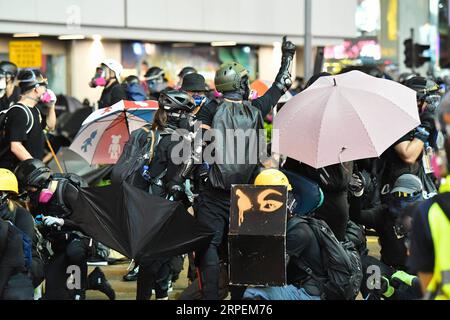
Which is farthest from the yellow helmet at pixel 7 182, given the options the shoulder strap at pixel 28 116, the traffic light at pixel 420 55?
the traffic light at pixel 420 55

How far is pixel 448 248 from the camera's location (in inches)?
202

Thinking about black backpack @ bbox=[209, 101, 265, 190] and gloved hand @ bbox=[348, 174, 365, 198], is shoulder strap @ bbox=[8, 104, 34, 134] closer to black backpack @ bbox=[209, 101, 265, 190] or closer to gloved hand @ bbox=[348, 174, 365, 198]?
black backpack @ bbox=[209, 101, 265, 190]

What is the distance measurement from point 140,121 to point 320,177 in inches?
105

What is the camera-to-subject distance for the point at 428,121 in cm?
1041

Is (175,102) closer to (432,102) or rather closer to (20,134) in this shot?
(20,134)

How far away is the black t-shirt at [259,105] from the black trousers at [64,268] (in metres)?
1.41

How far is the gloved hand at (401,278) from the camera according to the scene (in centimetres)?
845

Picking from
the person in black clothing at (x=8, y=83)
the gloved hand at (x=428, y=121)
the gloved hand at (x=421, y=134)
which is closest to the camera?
the gloved hand at (x=421, y=134)

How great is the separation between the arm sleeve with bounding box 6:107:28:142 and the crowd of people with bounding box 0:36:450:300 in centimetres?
125

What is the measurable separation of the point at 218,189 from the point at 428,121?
2.37 meters

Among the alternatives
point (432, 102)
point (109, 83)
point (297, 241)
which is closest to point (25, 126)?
point (109, 83)

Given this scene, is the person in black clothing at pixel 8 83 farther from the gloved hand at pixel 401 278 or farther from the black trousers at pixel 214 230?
the gloved hand at pixel 401 278
